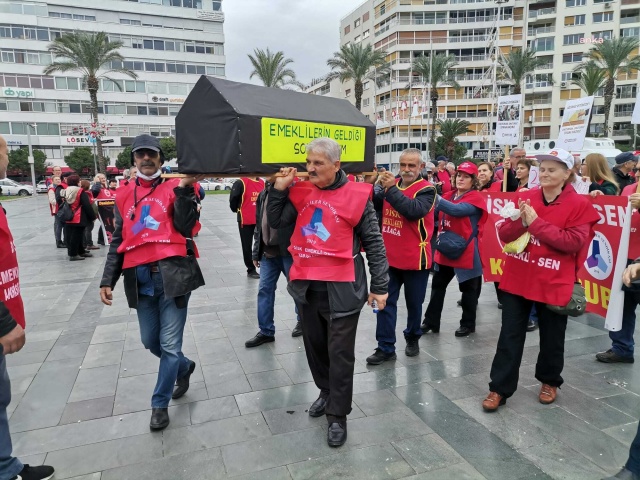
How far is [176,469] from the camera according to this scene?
275 centimetres

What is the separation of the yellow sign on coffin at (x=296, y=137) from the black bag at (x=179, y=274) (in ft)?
3.16

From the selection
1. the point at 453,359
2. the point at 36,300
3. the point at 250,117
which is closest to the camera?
the point at 250,117

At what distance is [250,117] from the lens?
2801 millimetres

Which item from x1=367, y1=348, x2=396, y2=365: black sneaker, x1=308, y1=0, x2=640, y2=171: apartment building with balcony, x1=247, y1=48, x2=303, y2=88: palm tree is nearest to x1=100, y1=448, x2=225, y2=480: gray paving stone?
x1=367, y1=348, x2=396, y2=365: black sneaker

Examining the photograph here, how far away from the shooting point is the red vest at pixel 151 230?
3176 millimetres

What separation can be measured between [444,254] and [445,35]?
6328 centimetres

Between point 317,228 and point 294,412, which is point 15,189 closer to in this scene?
point 294,412

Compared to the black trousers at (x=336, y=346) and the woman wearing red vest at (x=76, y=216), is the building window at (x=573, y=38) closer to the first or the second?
the woman wearing red vest at (x=76, y=216)

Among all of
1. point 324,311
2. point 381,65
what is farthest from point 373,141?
point 381,65

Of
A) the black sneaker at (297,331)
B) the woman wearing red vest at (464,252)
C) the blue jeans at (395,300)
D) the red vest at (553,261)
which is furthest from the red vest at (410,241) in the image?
the black sneaker at (297,331)

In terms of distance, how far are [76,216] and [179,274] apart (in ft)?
25.3

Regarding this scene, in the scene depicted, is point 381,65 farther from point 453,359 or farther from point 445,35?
point 453,359

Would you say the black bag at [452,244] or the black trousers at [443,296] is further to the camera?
the black trousers at [443,296]

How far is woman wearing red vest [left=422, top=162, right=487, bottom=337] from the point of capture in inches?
185
